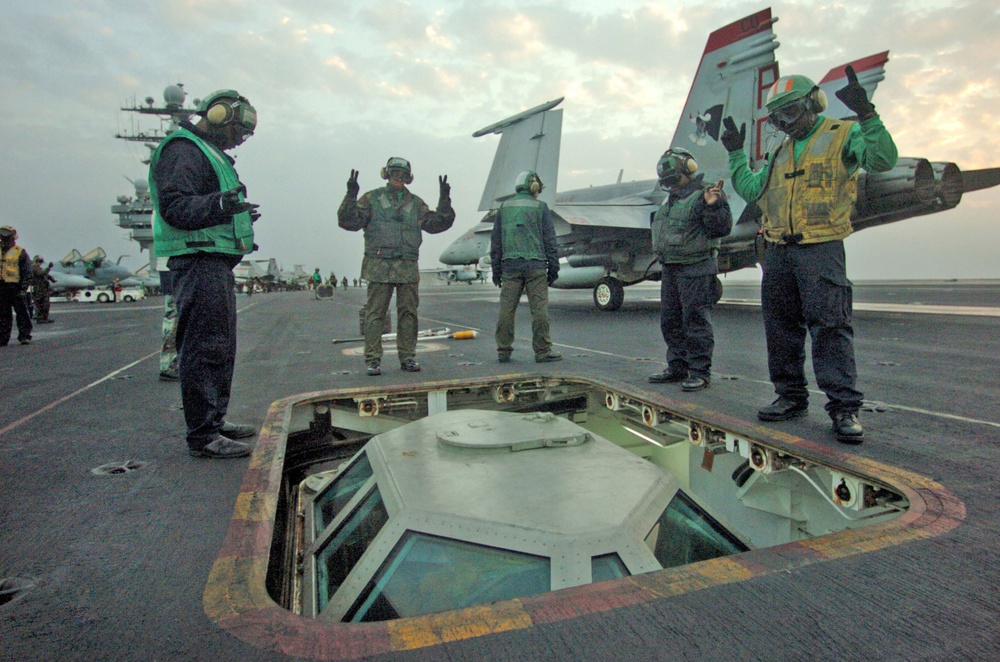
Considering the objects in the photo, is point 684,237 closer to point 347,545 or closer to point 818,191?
point 818,191

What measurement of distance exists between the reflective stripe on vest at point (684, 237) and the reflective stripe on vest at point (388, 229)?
2270mm

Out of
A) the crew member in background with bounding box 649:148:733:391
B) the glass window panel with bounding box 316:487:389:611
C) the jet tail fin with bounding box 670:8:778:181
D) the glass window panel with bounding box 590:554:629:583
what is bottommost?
the glass window panel with bounding box 316:487:389:611

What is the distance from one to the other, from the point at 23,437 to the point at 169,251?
161 cm

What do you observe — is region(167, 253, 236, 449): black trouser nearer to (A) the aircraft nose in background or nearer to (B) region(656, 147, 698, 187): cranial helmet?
(B) region(656, 147, 698, 187): cranial helmet

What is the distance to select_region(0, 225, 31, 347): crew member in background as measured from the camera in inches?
325

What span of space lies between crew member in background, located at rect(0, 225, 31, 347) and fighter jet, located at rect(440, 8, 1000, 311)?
9354 mm

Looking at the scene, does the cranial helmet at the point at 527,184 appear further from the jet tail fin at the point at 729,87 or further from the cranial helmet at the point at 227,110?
the jet tail fin at the point at 729,87

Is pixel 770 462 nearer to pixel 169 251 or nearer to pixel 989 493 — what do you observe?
pixel 989 493

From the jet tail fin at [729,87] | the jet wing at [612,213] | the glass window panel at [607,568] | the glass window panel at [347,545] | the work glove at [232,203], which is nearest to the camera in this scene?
the glass window panel at [607,568]

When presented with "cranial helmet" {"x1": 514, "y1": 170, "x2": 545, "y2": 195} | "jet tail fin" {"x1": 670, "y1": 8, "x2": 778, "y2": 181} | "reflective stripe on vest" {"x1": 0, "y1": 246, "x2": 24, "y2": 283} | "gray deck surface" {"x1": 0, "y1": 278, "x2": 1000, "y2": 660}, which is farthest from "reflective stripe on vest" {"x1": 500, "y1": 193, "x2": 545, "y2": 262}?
"reflective stripe on vest" {"x1": 0, "y1": 246, "x2": 24, "y2": 283}

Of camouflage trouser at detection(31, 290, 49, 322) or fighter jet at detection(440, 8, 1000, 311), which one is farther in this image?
camouflage trouser at detection(31, 290, 49, 322)

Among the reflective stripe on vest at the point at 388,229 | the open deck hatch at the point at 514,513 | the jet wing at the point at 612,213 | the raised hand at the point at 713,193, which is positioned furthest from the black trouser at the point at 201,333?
the jet wing at the point at 612,213

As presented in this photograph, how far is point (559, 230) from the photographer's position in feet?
40.7

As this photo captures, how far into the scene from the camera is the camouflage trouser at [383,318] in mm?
4965
